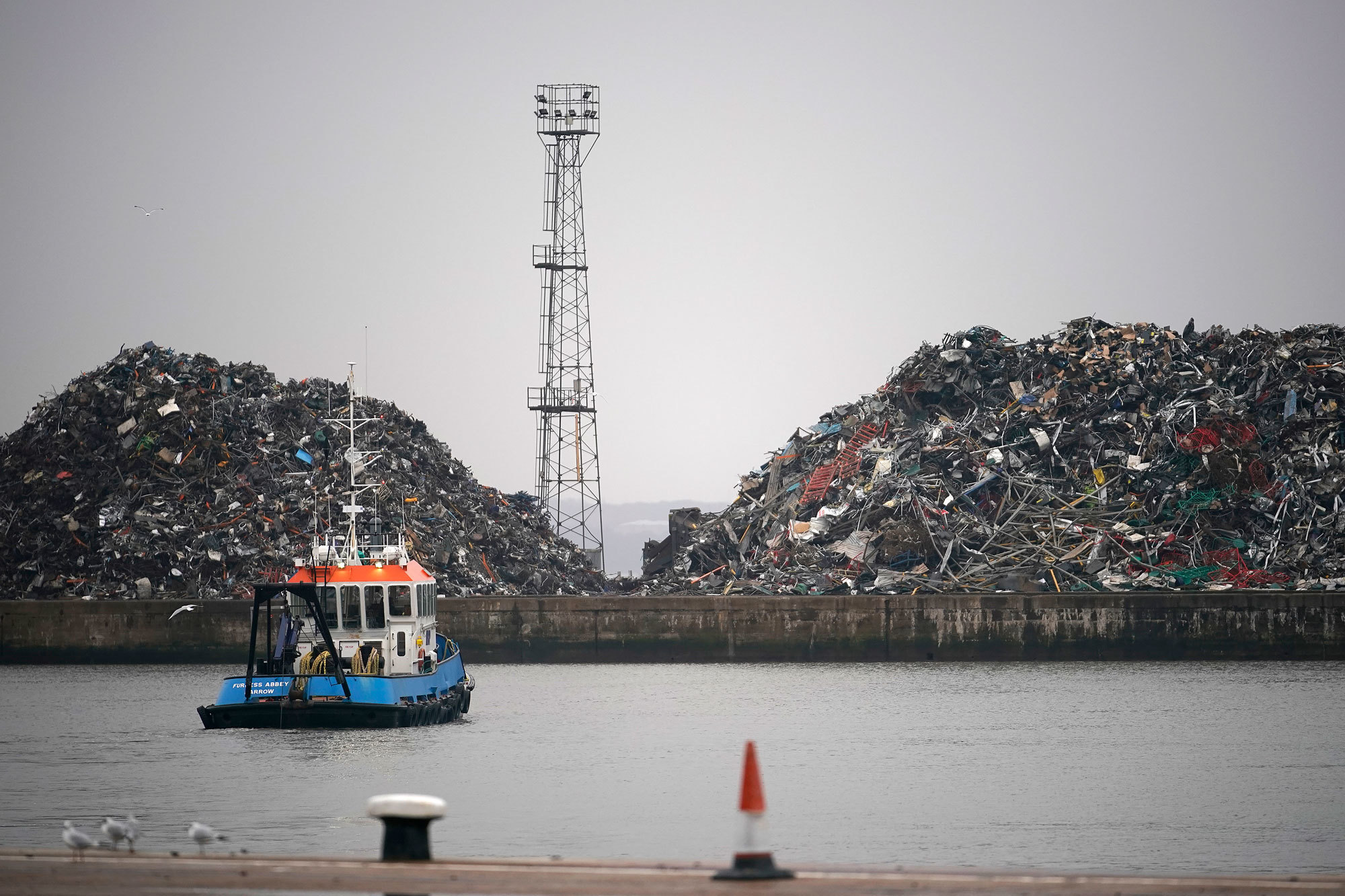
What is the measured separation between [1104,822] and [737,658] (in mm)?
25009

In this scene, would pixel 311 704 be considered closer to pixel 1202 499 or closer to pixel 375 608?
→ pixel 375 608

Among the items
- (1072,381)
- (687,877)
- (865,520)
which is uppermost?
(1072,381)

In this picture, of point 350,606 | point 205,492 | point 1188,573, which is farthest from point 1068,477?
point 205,492

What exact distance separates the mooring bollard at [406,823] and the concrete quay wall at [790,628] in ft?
117

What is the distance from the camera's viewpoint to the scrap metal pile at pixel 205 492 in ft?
157

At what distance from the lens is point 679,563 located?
173 ft

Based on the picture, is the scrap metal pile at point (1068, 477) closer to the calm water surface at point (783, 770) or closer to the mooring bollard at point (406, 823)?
the calm water surface at point (783, 770)

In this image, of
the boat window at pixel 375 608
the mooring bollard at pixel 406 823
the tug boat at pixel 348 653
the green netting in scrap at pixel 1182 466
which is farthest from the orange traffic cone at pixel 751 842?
the green netting in scrap at pixel 1182 466

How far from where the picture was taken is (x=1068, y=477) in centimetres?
4703

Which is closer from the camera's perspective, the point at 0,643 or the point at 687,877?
the point at 687,877

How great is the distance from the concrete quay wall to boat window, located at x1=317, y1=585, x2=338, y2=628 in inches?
662

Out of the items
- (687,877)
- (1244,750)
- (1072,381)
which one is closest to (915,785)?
(1244,750)

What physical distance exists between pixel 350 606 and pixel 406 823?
2066cm

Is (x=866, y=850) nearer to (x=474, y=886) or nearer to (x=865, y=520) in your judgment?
(x=474, y=886)
